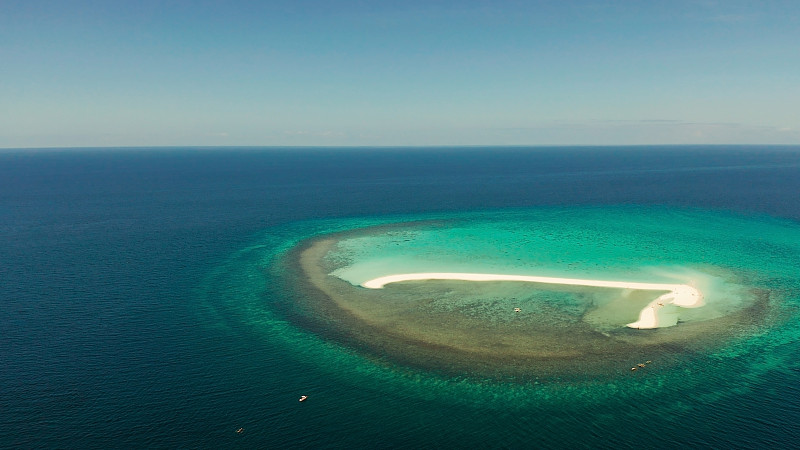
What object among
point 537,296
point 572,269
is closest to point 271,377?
point 537,296

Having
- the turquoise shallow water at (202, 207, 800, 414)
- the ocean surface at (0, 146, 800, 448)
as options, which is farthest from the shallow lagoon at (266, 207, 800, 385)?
the ocean surface at (0, 146, 800, 448)

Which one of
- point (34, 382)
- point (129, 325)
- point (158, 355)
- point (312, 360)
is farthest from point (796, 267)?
point (34, 382)

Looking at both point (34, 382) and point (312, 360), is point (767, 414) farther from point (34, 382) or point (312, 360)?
point (34, 382)

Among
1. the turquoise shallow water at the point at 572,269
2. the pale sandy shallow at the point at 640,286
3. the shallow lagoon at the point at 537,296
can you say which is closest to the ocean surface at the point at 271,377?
the turquoise shallow water at the point at 572,269

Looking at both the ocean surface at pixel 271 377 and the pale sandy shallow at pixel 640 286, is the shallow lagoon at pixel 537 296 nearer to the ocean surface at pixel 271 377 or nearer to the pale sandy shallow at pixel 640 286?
the ocean surface at pixel 271 377

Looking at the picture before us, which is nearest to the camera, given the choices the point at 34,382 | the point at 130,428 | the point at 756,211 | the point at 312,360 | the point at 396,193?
the point at 130,428

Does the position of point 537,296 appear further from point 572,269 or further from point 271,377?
point 271,377

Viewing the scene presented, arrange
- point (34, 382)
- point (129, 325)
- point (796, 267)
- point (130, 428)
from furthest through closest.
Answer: point (796, 267)
point (129, 325)
point (34, 382)
point (130, 428)
